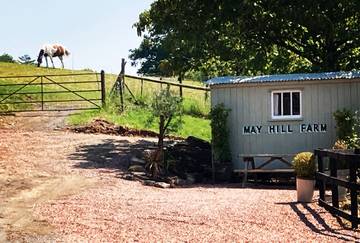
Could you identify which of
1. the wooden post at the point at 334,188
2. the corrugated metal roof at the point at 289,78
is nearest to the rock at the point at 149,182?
the corrugated metal roof at the point at 289,78

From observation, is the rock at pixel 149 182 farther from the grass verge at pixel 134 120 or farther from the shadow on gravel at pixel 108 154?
the grass verge at pixel 134 120

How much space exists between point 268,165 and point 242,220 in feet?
24.3

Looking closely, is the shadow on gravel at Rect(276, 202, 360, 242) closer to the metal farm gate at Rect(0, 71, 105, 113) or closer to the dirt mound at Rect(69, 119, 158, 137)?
the dirt mound at Rect(69, 119, 158, 137)

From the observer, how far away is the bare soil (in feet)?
29.1

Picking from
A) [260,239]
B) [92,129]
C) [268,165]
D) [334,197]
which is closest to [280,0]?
[268,165]

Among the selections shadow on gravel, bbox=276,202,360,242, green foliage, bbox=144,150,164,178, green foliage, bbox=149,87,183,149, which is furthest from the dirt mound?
shadow on gravel, bbox=276,202,360,242

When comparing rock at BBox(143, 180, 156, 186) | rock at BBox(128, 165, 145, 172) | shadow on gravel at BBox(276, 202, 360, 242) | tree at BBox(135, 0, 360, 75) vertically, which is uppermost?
tree at BBox(135, 0, 360, 75)

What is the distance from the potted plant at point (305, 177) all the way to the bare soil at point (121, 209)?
0.26 m

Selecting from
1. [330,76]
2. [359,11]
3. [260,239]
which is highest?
[359,11]

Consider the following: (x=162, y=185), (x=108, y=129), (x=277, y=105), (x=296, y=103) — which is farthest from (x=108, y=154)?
(x=296, y=103)

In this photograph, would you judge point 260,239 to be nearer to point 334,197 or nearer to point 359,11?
point 334,197

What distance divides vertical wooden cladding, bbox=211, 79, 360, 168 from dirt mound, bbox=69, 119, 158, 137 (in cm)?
665

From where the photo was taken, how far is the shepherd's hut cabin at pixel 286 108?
17062 mm

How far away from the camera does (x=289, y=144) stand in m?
17.3
